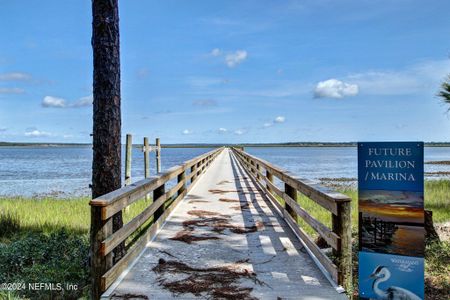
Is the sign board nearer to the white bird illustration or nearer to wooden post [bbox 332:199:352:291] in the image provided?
the white bird illustration

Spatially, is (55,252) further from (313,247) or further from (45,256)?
(313,247)

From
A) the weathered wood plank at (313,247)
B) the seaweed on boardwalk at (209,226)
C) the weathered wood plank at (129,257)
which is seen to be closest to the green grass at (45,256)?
the weathered wood plank at (129,257)

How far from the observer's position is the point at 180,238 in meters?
5.91

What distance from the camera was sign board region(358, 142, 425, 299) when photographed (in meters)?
3.49

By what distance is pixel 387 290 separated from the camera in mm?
3580

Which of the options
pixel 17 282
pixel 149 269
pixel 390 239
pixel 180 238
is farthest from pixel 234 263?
pixel 17 282

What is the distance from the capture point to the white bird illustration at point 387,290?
351 cm

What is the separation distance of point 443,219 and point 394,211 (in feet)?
27.9

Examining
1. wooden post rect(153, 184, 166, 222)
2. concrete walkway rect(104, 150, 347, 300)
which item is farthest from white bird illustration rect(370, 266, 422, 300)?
wooden post rect(153, 184, 166, 222)

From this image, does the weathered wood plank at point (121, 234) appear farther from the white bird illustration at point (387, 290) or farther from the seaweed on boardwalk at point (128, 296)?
the white bird illustration at point (387, 290)

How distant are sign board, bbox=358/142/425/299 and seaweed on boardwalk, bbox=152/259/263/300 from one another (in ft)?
3.77

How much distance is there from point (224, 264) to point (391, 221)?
201cm

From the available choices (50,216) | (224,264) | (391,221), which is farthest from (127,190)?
(50,216)

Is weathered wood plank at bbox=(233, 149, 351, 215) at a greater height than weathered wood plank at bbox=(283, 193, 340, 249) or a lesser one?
greater
